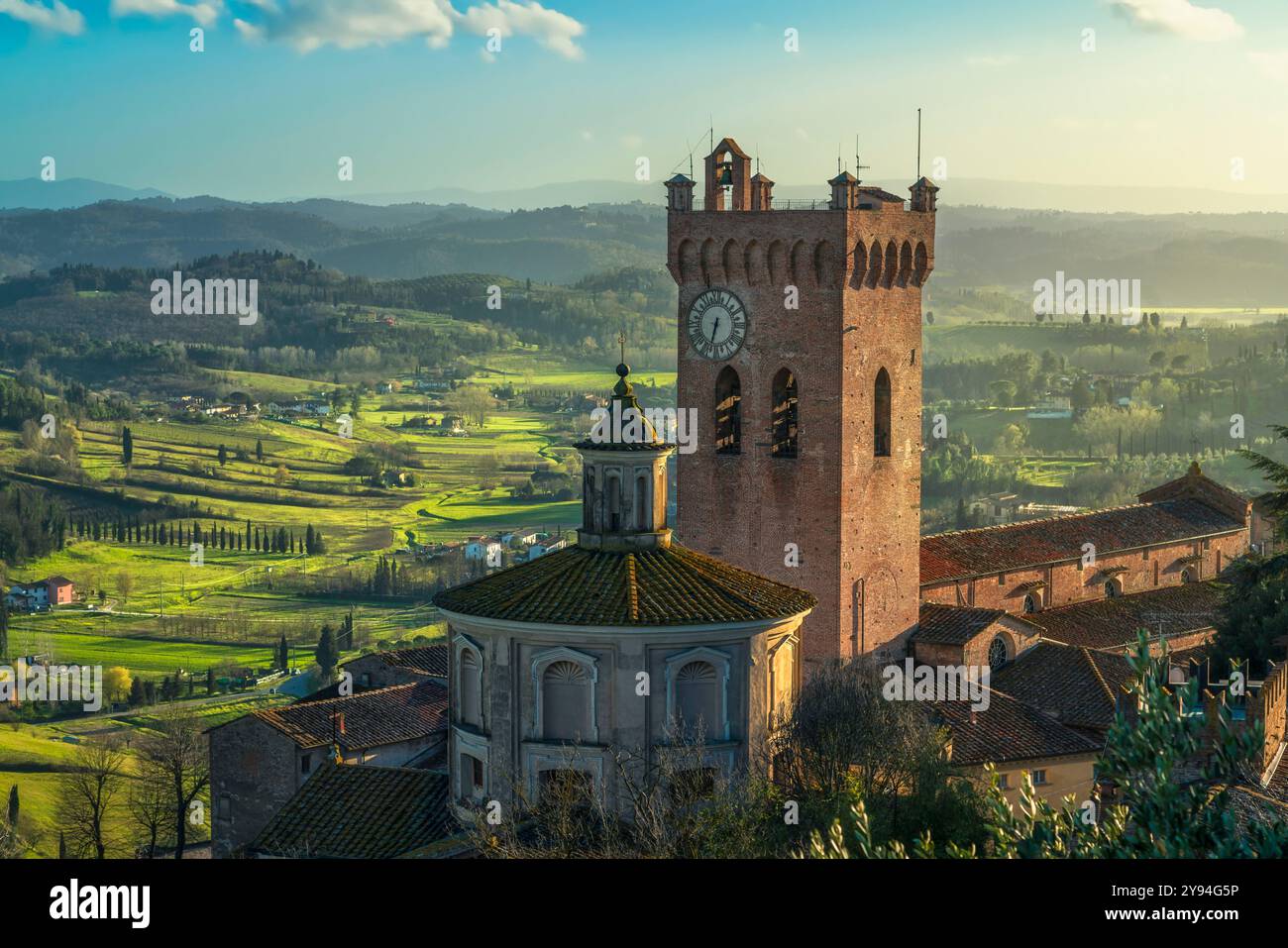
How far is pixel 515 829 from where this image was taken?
100.0ft

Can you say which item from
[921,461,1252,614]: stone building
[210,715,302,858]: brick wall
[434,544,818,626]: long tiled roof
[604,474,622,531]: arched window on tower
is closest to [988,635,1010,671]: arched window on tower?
[921,461,1252,614]: stone building

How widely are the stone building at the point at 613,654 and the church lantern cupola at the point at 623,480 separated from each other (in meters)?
0.02

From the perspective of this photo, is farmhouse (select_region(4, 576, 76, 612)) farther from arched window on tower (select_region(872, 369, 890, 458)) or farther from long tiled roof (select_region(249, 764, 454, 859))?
long tiled roof (select_region(249, 764, 454, 859))

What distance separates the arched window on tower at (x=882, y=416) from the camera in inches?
1964

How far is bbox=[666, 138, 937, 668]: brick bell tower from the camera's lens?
158 feet

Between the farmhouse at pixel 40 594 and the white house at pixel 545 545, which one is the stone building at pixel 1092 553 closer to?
the white house at pixel 545 545

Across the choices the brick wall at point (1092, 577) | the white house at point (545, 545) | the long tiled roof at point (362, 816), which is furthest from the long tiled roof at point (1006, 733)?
the white house at point (545, 545)

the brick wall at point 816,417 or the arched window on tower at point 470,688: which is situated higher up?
the brick wall at point 816,417

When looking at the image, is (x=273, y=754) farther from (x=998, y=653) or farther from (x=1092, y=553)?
(x=1092, y=553)

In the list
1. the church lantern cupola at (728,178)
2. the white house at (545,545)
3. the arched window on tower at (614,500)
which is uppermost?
the church lantern cupola at (728,178)

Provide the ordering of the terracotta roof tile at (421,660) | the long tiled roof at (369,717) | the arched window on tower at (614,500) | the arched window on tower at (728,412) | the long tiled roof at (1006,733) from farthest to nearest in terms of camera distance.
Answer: the terracotta roof tile at (421,660)
the arched window on tower at (728,412)
the long tiled roof at (369,717)
the long tiled roof at (1006,733)
the arched window on tower at (614,500)

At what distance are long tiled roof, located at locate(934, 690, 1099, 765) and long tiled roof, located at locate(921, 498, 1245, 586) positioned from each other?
22.0 ft

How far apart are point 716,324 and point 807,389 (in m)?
3.14
